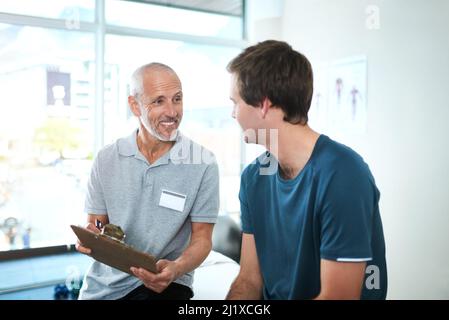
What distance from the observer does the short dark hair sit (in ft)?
4.02

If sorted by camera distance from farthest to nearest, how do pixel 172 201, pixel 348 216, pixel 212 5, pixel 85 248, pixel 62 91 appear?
pixel 212 5 < pixel 62 91 < pixel 172 201 < pixel 85 248 < pixel 348 216

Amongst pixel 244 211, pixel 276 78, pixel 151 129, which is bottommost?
pixel 244 211

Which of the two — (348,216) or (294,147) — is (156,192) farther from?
(348,216)

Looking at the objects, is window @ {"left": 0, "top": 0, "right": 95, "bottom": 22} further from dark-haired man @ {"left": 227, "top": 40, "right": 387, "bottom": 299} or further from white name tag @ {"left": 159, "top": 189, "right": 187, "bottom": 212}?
dark-haired man @ {"left": 227, "top": 40, "right": 387, "bottom": 299}

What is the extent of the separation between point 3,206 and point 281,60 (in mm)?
2794

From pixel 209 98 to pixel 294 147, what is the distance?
9.81 ft

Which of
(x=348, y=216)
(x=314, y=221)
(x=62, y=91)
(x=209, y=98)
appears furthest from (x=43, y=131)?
(x=348, y=216)

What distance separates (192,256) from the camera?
5.27ft

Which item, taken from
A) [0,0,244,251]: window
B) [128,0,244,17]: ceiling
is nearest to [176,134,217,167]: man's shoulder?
[0,0,244,251]: window

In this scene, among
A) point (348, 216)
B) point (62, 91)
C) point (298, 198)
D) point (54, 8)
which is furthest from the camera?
point (62, 91)

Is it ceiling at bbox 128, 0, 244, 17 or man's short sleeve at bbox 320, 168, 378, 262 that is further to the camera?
ceiling at bbox 128, 0, 244, 17

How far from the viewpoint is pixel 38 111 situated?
3369 millimetres
